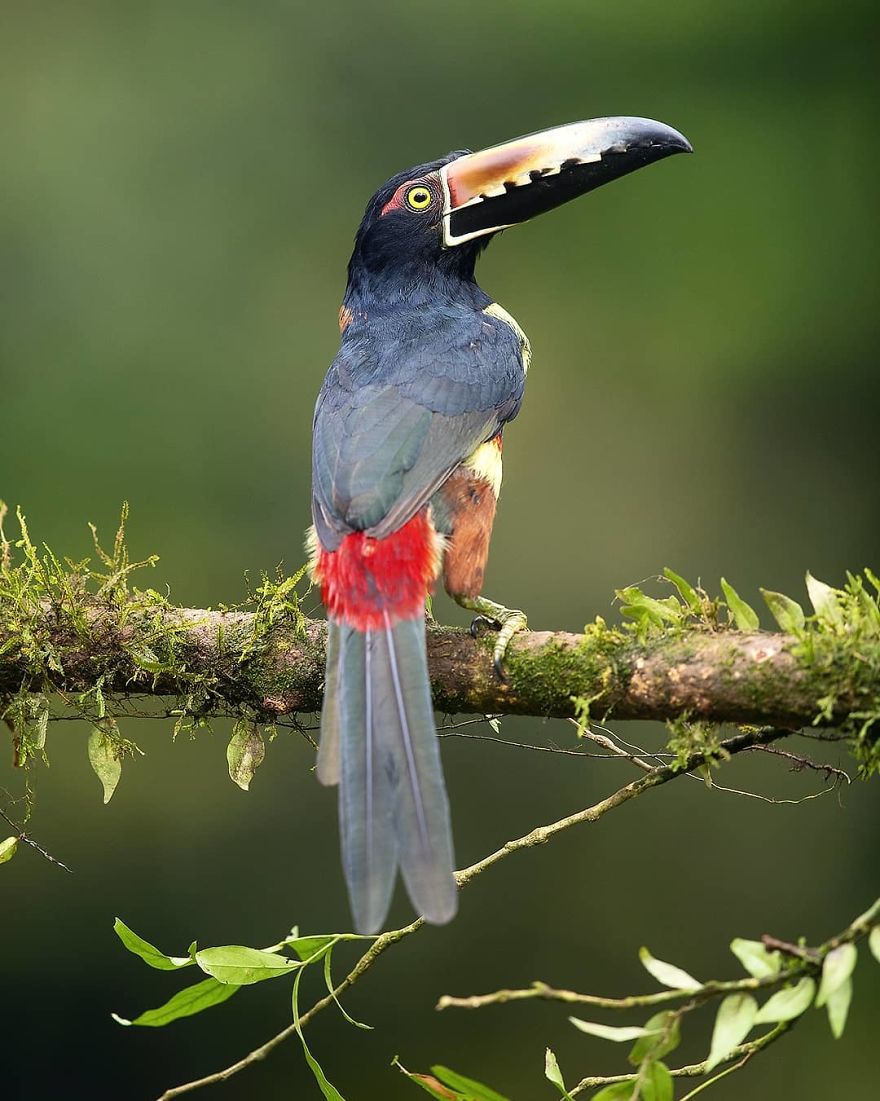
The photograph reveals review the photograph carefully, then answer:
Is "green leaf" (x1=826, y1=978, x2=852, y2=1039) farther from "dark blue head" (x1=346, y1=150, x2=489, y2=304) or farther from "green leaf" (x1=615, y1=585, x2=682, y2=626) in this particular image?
"dark blue head" (x1=346, y1=150, x2=489, y2=304)

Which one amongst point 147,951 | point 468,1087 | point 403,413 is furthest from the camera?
point 403,413

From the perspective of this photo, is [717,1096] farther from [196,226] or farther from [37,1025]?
[196,226]

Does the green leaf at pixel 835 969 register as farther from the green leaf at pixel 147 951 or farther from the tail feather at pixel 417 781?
the green leaf at pixel 147 951

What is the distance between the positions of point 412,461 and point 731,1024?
1.30 meters

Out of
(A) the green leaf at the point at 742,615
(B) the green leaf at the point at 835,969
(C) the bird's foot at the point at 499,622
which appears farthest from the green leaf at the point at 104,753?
(B) the green leaf at the point at 835,969

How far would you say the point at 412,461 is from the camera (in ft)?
8.40

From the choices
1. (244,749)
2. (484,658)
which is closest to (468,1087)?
(484,658)

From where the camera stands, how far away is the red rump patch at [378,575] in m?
2.28

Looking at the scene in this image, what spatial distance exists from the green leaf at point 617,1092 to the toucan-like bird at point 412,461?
31 cm

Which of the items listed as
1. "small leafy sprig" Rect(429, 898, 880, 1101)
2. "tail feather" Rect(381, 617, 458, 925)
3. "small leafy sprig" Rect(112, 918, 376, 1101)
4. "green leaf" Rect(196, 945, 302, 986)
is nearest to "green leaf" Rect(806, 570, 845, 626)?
"small leafy sprig" Rect(429, 898, 880, 1101)

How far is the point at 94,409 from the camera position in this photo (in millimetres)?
4840

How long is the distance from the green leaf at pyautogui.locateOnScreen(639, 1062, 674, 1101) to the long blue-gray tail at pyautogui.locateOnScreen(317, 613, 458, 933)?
349mm

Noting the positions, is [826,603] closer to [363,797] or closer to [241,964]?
[363,797]

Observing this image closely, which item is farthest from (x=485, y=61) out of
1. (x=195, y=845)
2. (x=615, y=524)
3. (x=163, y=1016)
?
(x=163, y=1016)
